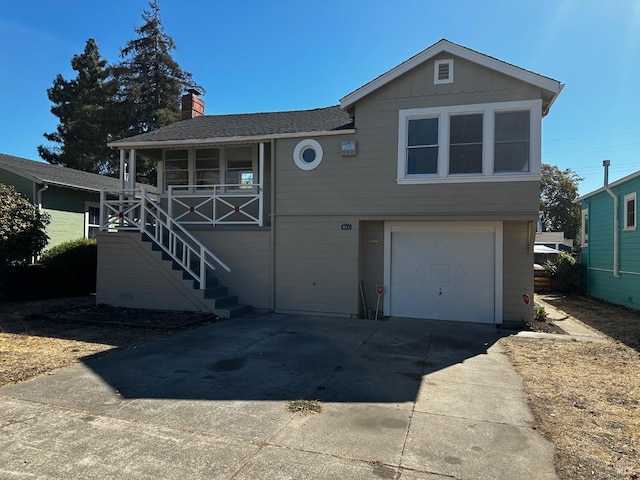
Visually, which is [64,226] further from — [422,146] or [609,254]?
[609,254]

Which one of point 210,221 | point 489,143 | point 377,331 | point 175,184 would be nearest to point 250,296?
point 210,221

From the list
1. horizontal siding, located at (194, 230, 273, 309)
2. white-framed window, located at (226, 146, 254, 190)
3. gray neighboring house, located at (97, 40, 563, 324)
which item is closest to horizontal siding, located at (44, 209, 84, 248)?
gray neighboring house, located at (97, 40, 563, 324)

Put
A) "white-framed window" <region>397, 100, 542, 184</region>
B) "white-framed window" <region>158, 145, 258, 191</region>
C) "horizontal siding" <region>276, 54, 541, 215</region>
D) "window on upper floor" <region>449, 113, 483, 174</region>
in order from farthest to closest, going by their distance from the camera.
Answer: "white-framed window" <region>158, 145, 258, 191</region>, "window on upper floor" <region>449, 113, 483, 174</region>, "horizontal siding" <region>276, 54, 541, 215</region>, "white-framed window" <region>397, 100, 542, 184</region>

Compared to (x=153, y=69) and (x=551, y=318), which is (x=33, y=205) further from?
(x=153, y=69)

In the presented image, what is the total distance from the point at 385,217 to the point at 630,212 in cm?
798

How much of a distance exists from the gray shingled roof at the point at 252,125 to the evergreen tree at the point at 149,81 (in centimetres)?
1686

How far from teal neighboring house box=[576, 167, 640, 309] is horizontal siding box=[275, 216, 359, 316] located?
825 cm

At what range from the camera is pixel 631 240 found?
39.4 ft

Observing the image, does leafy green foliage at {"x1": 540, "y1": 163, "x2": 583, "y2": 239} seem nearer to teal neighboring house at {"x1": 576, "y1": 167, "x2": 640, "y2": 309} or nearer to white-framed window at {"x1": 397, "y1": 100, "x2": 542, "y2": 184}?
teal neighboring house at {"x1": 576, "y1": 167, "x2": 640, "y2": 309}

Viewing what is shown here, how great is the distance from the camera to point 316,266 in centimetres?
1002

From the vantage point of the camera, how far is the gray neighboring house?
887cm

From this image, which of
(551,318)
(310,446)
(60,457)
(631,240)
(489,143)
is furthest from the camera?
(631,240)

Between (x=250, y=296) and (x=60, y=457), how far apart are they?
719cm

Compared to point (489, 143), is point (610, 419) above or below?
below
